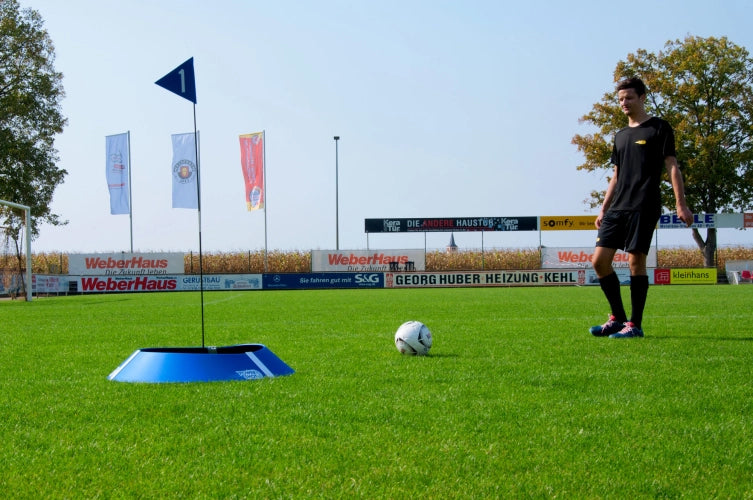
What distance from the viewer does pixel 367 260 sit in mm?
44000

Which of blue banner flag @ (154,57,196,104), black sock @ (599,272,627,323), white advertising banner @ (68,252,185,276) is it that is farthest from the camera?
white advertising banner @ (68,252,185,276)

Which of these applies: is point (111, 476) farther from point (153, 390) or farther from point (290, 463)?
point (153, 390)

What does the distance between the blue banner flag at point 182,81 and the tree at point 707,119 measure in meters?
42.2

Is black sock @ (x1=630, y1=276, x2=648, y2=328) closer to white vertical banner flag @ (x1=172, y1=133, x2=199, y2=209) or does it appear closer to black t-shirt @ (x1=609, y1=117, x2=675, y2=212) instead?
black t-shirt @ (x1=609, y1=117, x2=675, y2=212)

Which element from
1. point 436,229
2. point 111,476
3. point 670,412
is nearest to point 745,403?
point 670,412

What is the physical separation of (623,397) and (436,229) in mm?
42294

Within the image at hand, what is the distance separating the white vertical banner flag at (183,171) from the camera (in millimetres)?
36188

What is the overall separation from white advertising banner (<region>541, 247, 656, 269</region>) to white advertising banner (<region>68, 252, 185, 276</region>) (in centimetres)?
2230

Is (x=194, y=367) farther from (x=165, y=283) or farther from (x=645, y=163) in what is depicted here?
(x=165, y=283)

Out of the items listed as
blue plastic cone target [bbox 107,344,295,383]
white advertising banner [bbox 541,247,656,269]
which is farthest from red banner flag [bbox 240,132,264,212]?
blue plastic cone target [bbox 107,344,295,383]

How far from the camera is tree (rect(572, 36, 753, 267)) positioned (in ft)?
146

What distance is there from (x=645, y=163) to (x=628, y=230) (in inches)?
27.8

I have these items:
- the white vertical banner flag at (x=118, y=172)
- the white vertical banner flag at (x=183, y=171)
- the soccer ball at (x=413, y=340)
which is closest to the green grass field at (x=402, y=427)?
the soccer ball at (x=413, y=340)

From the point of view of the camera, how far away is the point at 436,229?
4634 centimetres
